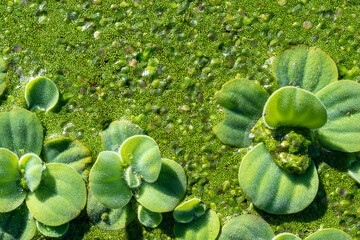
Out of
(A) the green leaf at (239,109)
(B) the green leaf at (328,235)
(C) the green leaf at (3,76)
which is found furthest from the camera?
(C) the green leaf at (3,76)

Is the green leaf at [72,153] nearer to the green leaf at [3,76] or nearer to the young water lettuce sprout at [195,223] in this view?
the green leaf at [3,76]

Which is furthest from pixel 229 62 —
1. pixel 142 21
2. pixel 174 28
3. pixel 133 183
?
pixel 133 183

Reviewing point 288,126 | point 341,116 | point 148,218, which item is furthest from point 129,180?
point 341,116

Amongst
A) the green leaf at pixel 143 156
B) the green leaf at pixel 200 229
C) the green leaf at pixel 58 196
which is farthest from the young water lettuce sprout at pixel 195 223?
the green leaf at pixel 58 196

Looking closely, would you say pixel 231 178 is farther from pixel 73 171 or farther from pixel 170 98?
pixel 73 171

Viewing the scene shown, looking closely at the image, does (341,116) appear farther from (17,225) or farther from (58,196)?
(17,225)

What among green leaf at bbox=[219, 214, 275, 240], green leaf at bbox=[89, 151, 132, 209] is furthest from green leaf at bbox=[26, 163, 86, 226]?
green leaf at bbox=[219, 214, 275, 240]
